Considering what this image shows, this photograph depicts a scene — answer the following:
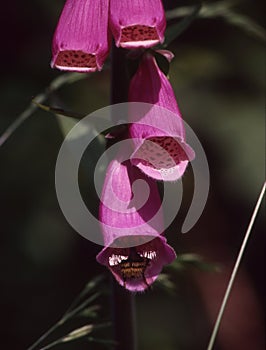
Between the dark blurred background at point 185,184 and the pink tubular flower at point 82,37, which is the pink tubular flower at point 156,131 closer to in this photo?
the pink tubular flower at point 82,37

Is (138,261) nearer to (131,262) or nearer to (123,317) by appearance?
(131,262)

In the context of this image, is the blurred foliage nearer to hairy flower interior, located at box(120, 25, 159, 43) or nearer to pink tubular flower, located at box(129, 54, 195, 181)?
pink tubular flower, located at box(129, 54, 195, 181)

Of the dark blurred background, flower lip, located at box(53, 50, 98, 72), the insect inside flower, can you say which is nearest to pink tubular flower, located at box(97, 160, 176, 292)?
the insect inside flower

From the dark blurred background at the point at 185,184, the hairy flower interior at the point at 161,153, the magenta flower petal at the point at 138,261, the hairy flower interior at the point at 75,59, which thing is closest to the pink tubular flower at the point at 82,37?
the hairy flower interior at the point at 75,59

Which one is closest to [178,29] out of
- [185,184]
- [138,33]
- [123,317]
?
[138,33]

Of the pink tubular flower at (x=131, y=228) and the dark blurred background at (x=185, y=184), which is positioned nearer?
the pink tubular flower at (x=131, y=228)

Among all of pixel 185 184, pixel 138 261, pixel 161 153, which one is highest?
pixel 161 153
